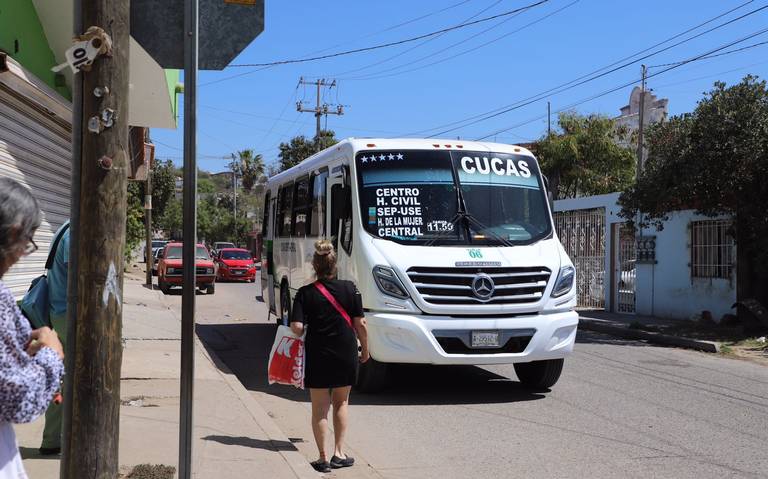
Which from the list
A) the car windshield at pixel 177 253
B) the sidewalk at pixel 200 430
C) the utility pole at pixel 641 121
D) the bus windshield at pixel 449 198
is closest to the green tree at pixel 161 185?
the car windshield at pixel 177 253

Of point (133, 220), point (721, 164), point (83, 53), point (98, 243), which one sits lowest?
point (98, 243)

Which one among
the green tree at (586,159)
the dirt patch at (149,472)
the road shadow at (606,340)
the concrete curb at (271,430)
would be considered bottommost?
the road shadow at (606,340)

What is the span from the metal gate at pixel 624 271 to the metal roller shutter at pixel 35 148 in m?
14.5

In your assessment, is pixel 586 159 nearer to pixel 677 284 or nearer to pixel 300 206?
pixel 677 284

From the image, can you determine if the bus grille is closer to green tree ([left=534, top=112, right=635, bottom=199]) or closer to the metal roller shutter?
the metal roller shutter

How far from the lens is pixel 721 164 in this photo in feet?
47.4

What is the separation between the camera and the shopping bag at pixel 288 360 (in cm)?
616

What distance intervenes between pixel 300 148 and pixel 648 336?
39.5 m

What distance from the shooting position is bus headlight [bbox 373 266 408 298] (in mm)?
8289

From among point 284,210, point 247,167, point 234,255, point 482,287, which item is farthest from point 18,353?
point 247,167

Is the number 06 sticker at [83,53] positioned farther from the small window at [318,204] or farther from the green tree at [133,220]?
the green tree at [133,220]

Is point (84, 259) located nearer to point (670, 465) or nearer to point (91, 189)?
point (91, 189)

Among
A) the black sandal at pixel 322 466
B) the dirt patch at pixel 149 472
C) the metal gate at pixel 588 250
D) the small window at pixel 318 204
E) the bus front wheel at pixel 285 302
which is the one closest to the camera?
the dirt patch at pixel 149 472

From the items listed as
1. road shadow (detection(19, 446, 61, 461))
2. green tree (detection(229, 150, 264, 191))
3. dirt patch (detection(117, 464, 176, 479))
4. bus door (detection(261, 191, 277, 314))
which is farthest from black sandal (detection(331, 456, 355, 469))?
green tree (detection(229, 150, 264, 191))
